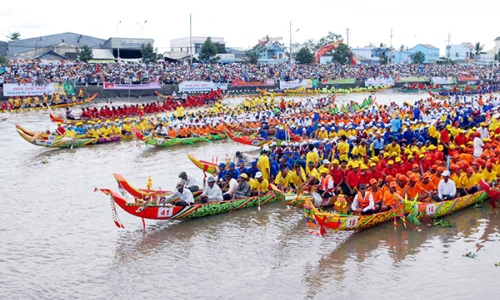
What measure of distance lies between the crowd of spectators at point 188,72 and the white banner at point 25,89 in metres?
0.94

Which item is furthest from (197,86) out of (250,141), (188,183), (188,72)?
(188,183)

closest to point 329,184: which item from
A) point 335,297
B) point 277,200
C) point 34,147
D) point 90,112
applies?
point 277,200

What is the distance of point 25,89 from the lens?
3516cm

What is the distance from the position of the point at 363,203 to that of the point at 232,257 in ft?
8.85

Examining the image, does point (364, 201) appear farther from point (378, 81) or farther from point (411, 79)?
point (411, 79)

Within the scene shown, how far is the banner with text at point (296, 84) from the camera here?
47312 mm

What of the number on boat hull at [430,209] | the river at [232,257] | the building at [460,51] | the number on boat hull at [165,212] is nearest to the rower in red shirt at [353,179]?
the river at [232,257]

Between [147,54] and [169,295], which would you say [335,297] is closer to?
[169,295]

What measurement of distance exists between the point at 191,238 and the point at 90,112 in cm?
1821

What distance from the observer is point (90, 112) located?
90.4 feet

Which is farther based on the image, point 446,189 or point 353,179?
point 353,179

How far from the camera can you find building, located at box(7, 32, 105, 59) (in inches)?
2315

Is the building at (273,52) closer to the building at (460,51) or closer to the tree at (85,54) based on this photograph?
the tree at (85,54)

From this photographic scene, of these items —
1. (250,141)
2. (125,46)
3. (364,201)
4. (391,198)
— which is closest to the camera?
(364,201)
